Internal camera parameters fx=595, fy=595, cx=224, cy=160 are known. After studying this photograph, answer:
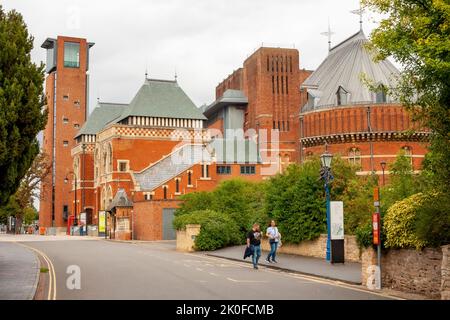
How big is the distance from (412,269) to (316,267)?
6836mm

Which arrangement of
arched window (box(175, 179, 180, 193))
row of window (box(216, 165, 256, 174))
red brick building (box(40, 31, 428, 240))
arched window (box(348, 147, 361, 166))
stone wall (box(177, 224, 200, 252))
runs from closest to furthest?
stone wall (box(177, 224, 200, 252)) → arched window (box(175, 179, 180, 193)) → red brick building (box(40, 31, 428, 240)) → arched window (box(348, 147, 361, 166)) → row of window (box(216, 165, 256, 174))

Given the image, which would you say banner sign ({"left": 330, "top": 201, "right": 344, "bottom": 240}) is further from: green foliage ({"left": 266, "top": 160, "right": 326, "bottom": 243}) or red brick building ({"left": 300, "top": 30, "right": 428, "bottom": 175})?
red brick building ({"left": 300, "top": 30, "right": 428, "bottom": 175})

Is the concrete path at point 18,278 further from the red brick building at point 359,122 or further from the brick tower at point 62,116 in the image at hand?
the brick tower at point 62,116

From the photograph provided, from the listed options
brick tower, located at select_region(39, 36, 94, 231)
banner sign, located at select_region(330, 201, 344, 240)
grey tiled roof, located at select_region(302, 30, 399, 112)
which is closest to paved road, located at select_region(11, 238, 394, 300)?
banner sign, located at select_region(330, 201, 344, 240)

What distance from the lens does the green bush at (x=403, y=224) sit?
15.2 metres

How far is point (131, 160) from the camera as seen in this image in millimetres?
68062

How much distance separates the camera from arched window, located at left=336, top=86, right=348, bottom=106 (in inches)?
2459

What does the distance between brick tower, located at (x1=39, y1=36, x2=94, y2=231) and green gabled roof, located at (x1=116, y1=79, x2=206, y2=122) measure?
24321 millimetres

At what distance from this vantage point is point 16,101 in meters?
17.5

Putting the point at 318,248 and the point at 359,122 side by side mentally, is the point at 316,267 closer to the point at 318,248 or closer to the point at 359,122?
the point at 318,248

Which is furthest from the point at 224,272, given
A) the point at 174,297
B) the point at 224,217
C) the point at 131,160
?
the point at 131,160

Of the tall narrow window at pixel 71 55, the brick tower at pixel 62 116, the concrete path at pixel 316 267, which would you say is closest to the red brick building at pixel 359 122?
the concrete path at pixel 316 267

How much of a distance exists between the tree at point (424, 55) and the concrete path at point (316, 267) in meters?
4.14

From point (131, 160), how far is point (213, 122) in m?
41.3
